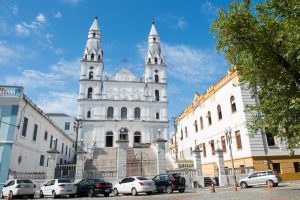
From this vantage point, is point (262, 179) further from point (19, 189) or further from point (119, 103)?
point (119, 103)

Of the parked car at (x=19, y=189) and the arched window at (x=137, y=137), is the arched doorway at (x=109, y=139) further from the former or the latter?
the parked car at (x=19, y=189)

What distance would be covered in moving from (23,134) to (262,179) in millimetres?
21385

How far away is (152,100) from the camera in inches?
2035

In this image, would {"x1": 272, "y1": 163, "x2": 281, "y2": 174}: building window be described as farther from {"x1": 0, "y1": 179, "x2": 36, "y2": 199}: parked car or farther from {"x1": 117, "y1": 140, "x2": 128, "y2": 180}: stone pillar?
{"x1": 0, "y1": 179, "x2": 36, "y2": 199}: parked car

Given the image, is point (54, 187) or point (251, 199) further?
point (54, 187)

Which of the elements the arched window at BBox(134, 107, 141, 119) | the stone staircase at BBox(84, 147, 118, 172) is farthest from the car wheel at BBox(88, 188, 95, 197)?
the arched window at BBox(134, 107, 141, 119)

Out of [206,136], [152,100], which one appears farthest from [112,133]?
[206,136]

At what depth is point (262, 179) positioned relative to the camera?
18.4 metres

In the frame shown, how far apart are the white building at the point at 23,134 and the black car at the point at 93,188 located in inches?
304

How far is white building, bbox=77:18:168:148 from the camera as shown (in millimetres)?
47875

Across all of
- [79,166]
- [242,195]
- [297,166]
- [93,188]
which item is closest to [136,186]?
[93,188]

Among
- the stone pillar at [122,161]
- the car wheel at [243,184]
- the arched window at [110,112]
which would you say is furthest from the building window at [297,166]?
the arched window at [110,112]

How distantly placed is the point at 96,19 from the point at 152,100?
24084 millimetres

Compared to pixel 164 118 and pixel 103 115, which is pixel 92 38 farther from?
pixel 164 118
